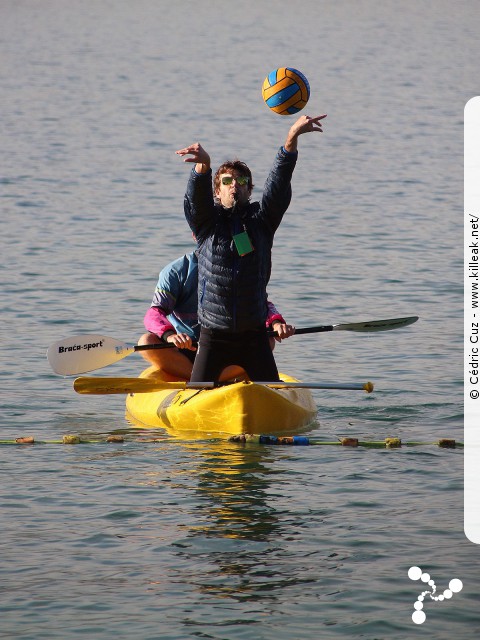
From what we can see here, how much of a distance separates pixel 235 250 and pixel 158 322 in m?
1.20

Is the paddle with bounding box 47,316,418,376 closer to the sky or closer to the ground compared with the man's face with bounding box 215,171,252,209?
closer to the ground

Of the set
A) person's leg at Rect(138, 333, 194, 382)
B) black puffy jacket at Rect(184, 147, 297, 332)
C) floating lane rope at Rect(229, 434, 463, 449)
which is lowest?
floating lane rope at Rect(229, 434, 463, 449)

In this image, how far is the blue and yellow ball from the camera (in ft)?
33.5

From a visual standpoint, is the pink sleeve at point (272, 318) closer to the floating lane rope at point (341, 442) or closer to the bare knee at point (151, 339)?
the floating lane rope at point (341, 442)

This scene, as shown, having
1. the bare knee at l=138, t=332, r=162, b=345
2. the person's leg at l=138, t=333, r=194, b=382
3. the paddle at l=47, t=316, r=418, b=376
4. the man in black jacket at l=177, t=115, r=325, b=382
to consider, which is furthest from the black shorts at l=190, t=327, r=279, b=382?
the paddle at l=47, t=316, r=418, b=376

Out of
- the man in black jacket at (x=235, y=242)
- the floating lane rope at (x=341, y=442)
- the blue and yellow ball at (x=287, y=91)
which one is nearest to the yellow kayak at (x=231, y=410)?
the floating lane rope at (x=341, y=442)

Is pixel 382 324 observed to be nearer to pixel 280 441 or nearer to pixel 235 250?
pixel 280 441

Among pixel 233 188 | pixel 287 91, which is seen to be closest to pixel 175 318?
pixel 233 188

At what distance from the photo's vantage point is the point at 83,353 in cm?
1045

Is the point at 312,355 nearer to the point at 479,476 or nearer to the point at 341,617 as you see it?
the point at 479,476

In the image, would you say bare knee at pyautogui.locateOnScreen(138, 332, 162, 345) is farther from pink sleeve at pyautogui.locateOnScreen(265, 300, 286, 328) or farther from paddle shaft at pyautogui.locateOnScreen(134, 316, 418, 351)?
pink sleeve at pyautogui.locateOnScreen(265, 300, 286, 328)

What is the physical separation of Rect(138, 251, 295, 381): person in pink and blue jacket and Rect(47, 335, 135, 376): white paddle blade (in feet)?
0.97

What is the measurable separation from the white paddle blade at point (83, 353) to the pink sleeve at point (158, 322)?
14.4 inches

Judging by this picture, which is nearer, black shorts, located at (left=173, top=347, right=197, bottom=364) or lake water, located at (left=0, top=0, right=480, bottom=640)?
lake water, located at (left=0, top=0, right=480, bottom=640)
